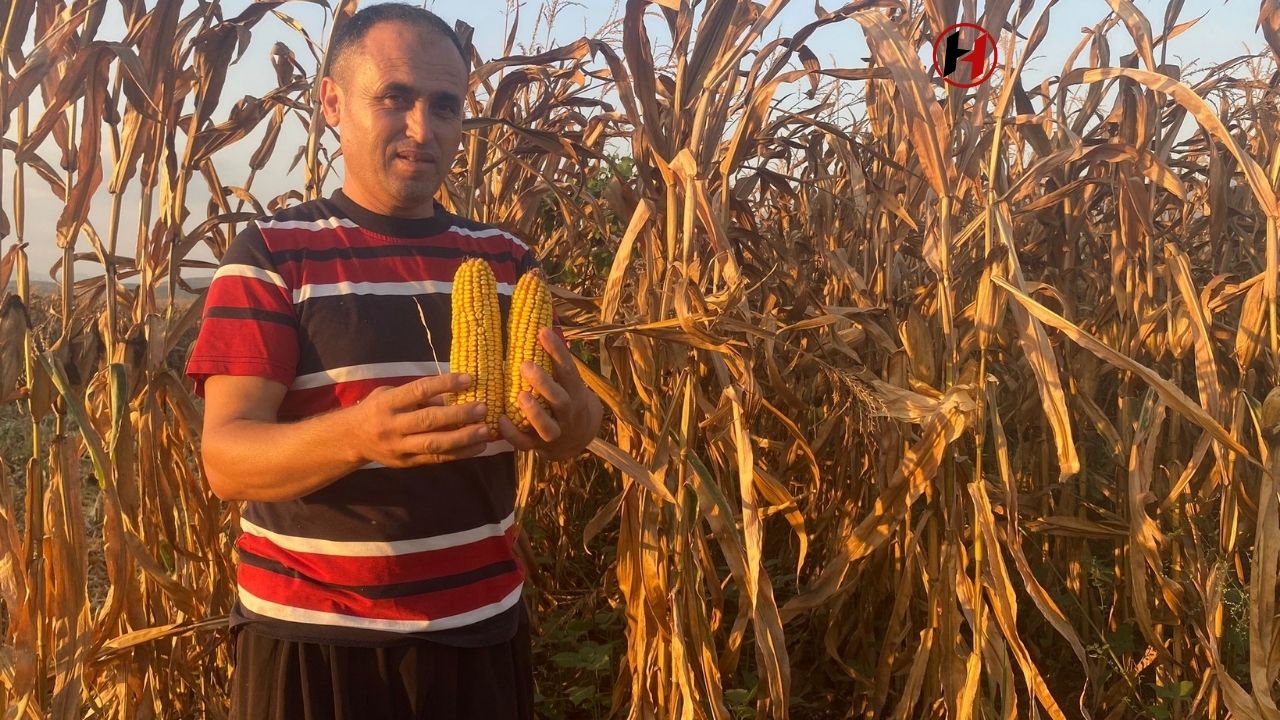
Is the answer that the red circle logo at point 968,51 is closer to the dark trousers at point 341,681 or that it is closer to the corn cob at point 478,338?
the corn cob at point 478,338

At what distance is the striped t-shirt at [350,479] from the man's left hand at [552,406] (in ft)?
0.94

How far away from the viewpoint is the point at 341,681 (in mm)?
1517

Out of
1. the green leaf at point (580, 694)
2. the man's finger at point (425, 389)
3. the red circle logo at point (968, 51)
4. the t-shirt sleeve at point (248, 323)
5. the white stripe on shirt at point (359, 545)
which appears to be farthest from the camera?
the green leaf at point (580, 694)

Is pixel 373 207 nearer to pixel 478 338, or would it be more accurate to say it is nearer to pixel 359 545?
pixel 478 338

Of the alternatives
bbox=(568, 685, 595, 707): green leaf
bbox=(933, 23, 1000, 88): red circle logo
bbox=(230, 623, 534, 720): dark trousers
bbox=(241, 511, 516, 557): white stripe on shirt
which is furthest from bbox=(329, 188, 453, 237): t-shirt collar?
bbox=(568, 685, 595, 707): green leaf

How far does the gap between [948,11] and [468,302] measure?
1501 mm

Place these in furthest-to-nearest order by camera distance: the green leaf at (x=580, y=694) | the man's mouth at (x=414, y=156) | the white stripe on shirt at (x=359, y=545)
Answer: the green leaf at (x=580, y=694), the man's mouth at (x=414, y=156), the white stripe on shirt at (x=359, y=545)

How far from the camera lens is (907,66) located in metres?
1.88

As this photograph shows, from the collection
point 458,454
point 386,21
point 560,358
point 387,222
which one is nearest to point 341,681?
point 458,454

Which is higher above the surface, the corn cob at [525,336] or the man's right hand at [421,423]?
the corn cob at [525,336]

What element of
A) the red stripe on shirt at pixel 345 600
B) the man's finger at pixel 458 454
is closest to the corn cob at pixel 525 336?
the man's finger at pixel 458 454

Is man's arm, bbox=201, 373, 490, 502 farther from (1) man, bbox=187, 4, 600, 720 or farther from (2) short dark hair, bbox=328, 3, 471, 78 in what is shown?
(2) short dark hair, bbox=328, 3, 471, 78

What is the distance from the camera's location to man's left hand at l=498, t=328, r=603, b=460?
1242 mm

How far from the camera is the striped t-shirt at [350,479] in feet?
4.77
